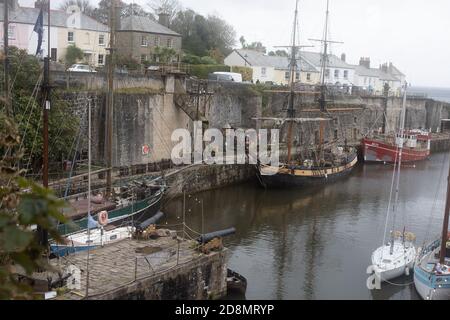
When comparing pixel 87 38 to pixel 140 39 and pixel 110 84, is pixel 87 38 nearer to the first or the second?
pixel 140 39

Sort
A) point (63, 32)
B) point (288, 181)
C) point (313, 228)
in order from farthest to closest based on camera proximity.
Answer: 1. point (63, 32)
2. point (288, 181)
3. point (313, 228)

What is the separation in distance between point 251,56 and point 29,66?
27162 mm

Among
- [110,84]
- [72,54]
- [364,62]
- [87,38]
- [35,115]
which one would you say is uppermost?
[364,62]

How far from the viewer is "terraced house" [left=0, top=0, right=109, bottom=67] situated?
106ft

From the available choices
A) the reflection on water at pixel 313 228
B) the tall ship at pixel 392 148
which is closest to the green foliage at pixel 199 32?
the tall ship at pixel 392 148

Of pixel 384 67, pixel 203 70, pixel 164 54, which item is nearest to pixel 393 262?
pixel 164 54

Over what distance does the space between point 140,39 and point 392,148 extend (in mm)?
19099

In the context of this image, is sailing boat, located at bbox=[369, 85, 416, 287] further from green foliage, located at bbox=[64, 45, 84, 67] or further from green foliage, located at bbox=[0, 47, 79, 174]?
green foliage, located at bbox=[64, 45, 84, 67]

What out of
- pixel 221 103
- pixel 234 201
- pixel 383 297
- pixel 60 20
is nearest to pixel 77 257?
pixel 383 297

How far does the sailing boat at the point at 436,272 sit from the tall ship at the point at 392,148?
74.3 ft

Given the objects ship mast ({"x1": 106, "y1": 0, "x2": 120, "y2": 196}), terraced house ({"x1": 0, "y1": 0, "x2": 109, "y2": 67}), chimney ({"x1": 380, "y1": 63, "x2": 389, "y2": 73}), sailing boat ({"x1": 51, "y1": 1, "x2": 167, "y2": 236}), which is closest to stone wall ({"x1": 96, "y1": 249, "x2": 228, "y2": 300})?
sailing boat ({"x1": 51, "y1": 1, "x2": 167, "y2": 236})

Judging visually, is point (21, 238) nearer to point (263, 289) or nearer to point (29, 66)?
point (263, 289)

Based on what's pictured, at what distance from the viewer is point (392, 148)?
131 ft

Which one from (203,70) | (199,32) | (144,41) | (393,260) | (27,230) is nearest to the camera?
(27,230)
